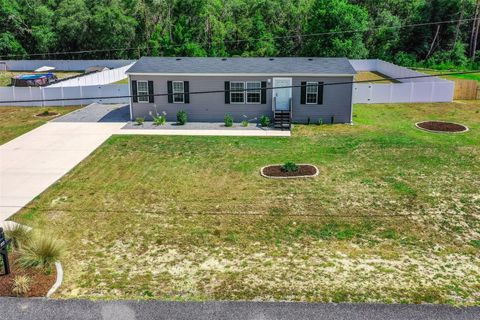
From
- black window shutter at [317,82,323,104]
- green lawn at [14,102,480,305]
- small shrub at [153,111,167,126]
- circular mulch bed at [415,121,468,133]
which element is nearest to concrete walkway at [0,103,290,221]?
green lawn at [14,102,480,305]

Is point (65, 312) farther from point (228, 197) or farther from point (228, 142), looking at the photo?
point (228, 142)

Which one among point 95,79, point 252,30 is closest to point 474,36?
point 252,30

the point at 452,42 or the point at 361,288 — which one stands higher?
the point at 452,42

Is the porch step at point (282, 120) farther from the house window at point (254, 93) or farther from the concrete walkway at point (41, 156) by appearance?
the concrete walkway at point (41, 156)

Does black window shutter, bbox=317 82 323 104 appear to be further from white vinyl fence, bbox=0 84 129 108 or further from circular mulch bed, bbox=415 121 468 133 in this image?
white vinyl fence, bbox=0 84 129 108

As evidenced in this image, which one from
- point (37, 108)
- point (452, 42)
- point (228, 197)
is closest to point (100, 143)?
point (228, 197)

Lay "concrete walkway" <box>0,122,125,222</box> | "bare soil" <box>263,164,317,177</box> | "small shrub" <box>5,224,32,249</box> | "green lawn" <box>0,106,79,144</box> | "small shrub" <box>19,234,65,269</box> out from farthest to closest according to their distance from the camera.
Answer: "green lawn" <box>0,106,79,144</box>
"bare soil" <box>263,164,317,177</box>
"concrete walkway" <box>0,122,125,222</box>
"small shrub" <box>5,224,32,249</box>
"small shrub" <box>19,234,65,269</box>

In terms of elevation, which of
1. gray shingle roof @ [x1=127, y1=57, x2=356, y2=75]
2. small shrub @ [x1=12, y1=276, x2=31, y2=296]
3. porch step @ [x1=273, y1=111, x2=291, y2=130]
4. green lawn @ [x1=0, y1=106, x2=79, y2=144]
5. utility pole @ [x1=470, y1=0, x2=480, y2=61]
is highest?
utility pole @ [x1=470, y1=0, x2=480, y2=61]
